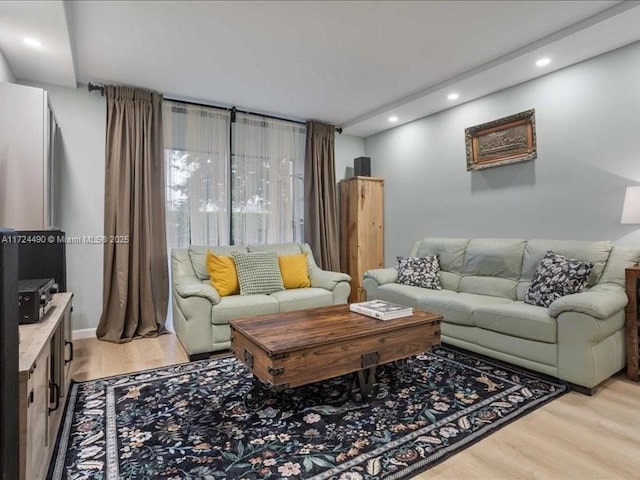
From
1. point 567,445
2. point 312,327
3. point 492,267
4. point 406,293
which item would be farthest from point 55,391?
point 492,267

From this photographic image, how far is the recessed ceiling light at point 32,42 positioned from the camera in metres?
2.55

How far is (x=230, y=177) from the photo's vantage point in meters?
4.25

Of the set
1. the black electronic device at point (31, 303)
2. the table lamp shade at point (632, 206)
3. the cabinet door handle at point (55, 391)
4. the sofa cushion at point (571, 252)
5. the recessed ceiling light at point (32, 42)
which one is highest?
the recessed ceiling light at point (32, 42)

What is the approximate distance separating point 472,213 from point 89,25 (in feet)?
12.6

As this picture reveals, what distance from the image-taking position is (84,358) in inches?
118

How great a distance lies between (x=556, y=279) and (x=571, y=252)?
363 mm

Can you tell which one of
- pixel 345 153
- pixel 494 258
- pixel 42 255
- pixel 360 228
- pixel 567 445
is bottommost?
pixel 567 445

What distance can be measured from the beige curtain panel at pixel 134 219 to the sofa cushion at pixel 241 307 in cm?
98

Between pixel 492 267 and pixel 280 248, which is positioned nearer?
pixel 492 267

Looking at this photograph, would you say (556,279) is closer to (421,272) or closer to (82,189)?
(421,272)

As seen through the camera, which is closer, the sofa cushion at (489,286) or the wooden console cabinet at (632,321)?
the wooden console cabinet at (632,321)

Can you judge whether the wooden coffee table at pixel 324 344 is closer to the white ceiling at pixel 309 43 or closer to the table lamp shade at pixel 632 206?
the table lamp shade at pixel 632 206

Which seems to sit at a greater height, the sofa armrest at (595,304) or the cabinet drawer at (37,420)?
the sofa armrest at (595,304)

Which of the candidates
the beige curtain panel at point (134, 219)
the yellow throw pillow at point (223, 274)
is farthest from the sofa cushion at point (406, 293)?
the beige curtain panel at point (134, 219)
